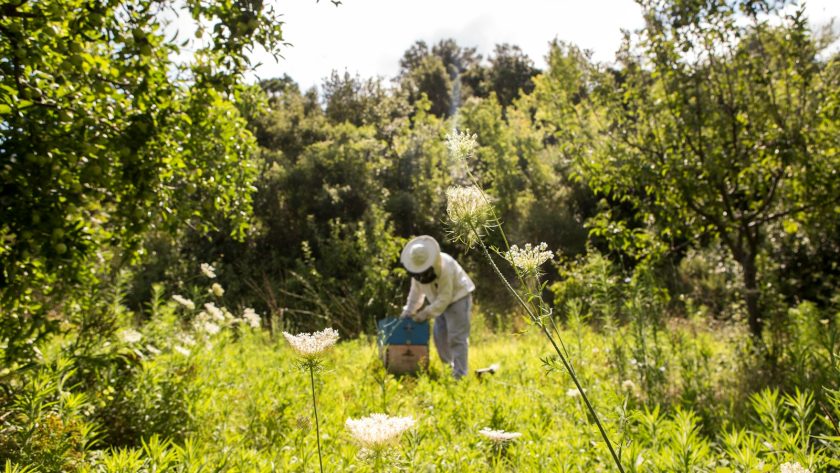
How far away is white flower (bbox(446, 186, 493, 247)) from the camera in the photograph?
1.37 metres

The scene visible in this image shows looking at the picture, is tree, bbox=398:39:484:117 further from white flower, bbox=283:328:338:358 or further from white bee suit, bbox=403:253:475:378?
white flower, bbox=283:328:338:358

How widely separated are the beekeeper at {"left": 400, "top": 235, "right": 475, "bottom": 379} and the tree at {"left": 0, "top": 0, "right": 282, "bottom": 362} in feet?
8.93

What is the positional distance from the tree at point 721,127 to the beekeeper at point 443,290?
1.84 metres

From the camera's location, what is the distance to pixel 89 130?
8.96 feet

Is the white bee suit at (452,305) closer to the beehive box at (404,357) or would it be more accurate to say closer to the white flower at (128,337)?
the beehive box at (404,357)

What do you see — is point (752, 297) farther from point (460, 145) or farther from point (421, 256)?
point (460, 145)

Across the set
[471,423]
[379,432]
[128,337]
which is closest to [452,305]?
[471,423]

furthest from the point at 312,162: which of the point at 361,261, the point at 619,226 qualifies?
the point at 619,226

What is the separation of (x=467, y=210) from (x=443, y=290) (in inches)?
179

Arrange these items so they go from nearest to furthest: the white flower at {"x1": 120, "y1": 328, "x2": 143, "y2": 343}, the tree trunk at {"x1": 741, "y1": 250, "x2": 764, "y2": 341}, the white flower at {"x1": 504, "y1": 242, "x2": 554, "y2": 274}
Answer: the white flower at {"x1": 504, "y1": 242, "x2": 554, "y2": 274}
the white flower at {"x1": 120, "y1": 328, "x2": 143, "y2": 343}
the tree trunk at {"x1": 741, "y1": 250, "x2": 764, "y2": 341}

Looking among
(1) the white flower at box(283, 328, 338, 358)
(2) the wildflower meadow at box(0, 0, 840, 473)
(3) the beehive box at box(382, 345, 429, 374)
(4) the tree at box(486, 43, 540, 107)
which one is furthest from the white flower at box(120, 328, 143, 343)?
(4) the tree at box(486, 43, 540, 107)

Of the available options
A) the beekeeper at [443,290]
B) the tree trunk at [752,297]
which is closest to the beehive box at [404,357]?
the beekeeper at [443,290]

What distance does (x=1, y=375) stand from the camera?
265cm

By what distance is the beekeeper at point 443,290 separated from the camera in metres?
5.78
